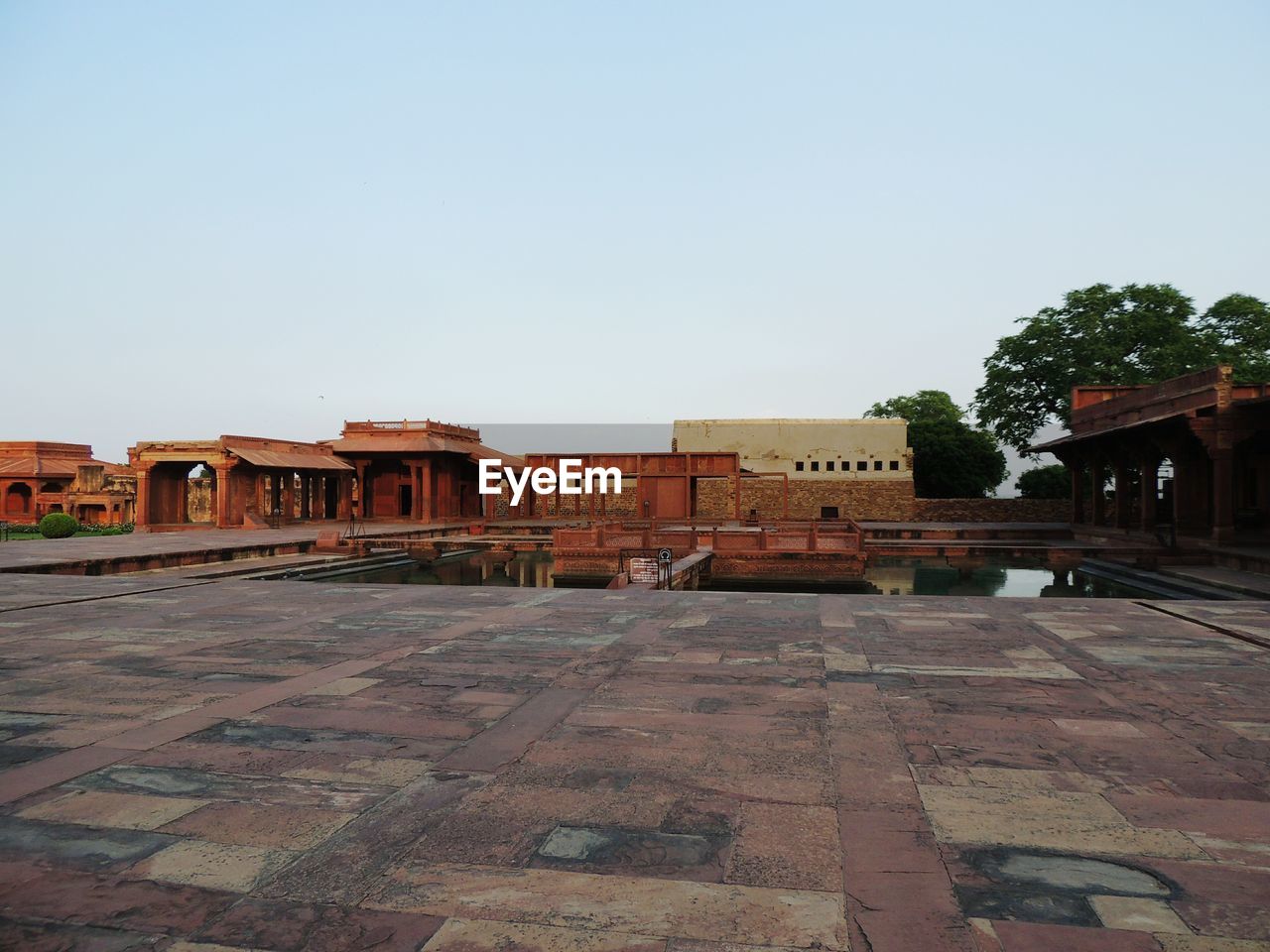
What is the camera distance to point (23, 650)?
7.11 meters

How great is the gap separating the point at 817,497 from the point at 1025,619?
34.7 meters

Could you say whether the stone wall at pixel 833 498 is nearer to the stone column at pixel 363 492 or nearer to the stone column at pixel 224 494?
the stone column at pixel 363 492

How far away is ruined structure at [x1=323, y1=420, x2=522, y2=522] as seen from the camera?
36812mm

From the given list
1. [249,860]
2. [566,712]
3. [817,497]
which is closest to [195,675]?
[566,712]

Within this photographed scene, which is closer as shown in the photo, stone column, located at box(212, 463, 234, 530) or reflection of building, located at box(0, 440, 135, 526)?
stone column, located at box(212, 463, 234, 530)

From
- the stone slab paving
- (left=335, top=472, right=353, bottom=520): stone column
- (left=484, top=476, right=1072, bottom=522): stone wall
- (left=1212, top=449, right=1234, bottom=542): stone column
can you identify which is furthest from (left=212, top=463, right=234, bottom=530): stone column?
(left=1212, top=449, right=1234, bottom=542): stone column

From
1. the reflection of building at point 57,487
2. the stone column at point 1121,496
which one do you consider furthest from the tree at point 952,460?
the reflection of building at point 57,487

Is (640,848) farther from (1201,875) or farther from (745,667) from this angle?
(745,667)

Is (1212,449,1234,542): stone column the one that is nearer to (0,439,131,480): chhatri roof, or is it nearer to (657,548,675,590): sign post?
(657,548,675,590): sign post

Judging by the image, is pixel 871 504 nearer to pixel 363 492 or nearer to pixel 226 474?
pixel 363 492

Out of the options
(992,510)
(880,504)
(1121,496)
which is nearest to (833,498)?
(880,504)

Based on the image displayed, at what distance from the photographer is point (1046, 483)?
44031mm

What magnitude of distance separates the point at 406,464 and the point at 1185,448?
3036 centimetres

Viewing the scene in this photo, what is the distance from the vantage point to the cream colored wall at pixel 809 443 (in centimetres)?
4250
